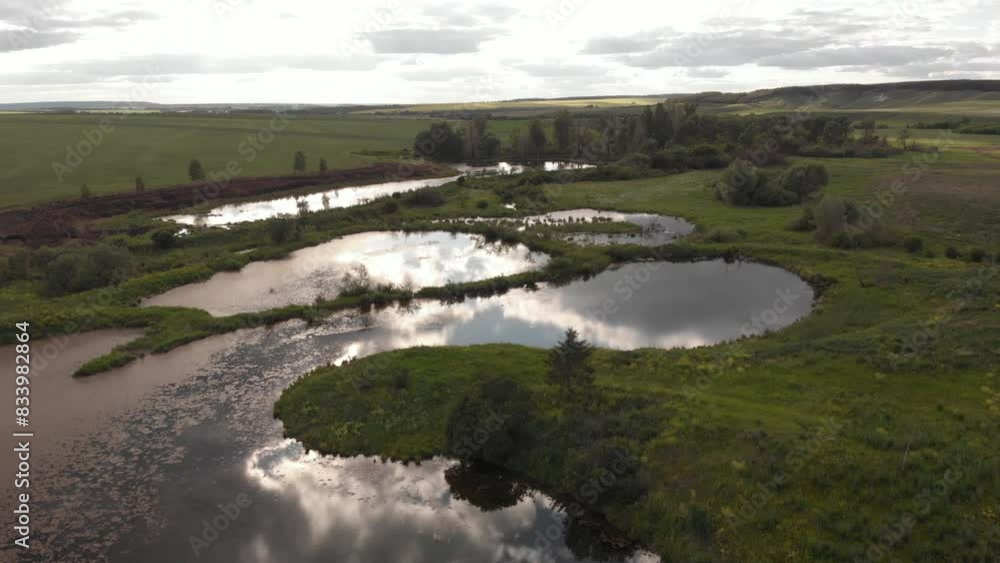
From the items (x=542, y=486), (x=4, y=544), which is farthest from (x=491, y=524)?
(x=4, y=544)

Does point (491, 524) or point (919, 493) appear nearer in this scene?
point (919, 493)

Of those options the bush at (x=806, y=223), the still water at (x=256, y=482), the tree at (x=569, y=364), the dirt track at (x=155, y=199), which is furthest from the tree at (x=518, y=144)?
the tree at (x=569, y=364)

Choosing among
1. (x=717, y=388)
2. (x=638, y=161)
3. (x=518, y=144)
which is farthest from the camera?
(x=518, y=144)

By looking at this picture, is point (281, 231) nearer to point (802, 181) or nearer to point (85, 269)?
point (85, 269)

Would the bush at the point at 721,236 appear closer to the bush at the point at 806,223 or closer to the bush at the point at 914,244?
the bush at the point at 806,223

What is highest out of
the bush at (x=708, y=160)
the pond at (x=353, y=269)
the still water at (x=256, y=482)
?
the bush at (x=708, y=160)

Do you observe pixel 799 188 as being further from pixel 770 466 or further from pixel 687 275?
pixel 770 466

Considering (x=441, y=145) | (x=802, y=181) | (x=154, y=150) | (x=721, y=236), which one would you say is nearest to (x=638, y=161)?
(x=802, y=181)
